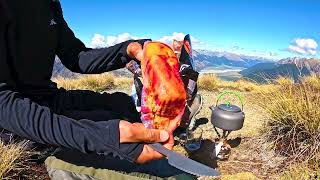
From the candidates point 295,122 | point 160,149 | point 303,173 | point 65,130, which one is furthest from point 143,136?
point 295,122

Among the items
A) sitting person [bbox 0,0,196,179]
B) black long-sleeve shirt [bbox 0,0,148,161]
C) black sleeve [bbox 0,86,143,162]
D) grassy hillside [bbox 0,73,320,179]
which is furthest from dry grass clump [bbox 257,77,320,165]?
black sleeve [bbox 0,86,143,162]

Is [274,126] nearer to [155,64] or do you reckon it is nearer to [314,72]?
[314,72]

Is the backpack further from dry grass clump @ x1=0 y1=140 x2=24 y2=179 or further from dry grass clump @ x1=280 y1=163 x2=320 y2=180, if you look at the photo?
dry grass clump @ x1=280 y1=163 x2=320 y2=180

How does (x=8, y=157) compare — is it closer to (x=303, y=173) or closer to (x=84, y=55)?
(x=84, y=55)

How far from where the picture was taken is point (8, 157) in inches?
133

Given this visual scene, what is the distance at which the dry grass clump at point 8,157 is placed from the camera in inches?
125

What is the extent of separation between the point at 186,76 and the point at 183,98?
39 centimetres

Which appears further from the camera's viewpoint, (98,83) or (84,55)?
(98,83)

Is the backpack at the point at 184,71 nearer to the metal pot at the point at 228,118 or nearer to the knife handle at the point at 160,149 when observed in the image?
the knife handle at the point at 160,149

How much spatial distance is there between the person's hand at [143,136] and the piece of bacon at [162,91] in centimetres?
5

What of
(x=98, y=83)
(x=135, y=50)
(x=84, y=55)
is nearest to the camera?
→ (x=135, y=50)

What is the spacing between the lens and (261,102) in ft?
19.3

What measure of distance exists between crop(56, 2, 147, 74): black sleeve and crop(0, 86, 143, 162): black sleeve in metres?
0.82

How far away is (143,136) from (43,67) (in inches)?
42.7
